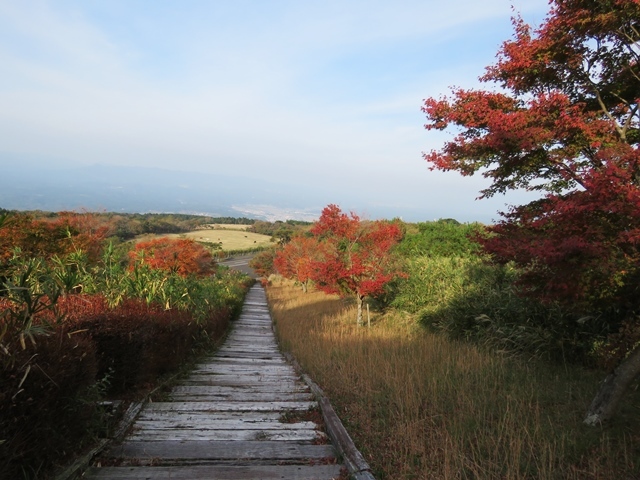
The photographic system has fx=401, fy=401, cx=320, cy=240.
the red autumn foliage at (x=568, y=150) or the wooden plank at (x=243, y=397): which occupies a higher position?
the red autumn foliage at (x=568, y=150)

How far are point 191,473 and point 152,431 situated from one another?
0.92 meters

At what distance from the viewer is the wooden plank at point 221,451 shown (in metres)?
2.87

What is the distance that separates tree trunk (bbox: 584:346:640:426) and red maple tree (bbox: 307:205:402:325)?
6.86 m

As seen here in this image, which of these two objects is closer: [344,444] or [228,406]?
[344,444]

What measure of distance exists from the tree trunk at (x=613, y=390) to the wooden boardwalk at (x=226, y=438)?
2171mm

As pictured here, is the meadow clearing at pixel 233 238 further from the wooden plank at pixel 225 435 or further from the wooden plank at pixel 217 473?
the wooden plank at pixel 217 473

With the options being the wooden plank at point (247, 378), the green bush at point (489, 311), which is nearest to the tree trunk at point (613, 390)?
the green bush at point (489, 311)

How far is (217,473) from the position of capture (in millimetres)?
2566

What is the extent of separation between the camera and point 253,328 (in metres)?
12.7

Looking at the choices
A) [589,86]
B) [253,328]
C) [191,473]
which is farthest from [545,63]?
[253,328]

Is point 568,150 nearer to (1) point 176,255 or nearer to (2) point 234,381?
(2) point 234,381

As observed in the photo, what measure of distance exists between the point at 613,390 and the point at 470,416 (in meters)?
1.11

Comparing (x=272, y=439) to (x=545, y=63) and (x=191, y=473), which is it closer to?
(x=191, y=473)

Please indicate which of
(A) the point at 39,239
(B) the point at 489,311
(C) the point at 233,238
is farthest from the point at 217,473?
(C) the point at 233,238
